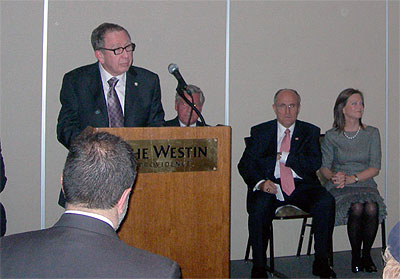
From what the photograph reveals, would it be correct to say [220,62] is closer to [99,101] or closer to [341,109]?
[341,109]

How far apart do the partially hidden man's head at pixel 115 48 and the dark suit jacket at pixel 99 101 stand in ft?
0.24

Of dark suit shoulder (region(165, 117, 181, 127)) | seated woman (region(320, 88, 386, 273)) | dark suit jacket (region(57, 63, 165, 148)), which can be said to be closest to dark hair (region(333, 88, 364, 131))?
seated woman (region(320, 88, 386, 273))

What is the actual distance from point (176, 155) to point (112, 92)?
781 mm

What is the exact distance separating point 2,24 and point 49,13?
357 mm

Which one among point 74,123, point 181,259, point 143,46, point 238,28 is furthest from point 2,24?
point 181,259

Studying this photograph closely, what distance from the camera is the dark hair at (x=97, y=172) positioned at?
1.29 metres

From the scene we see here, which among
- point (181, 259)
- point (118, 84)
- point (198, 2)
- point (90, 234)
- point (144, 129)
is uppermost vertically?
point (198, 2)

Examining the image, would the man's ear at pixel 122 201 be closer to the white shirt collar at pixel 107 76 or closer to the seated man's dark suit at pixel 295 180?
the white shirt collar at pixel 107 76

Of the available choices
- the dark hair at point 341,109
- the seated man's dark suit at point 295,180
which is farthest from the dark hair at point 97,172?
the dark hair at point 341,109

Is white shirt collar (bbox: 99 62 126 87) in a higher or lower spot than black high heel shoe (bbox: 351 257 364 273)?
higher

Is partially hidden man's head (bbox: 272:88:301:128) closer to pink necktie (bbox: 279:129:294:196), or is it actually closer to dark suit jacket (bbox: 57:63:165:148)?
pink necktie (bbox: 279:129:294:196)

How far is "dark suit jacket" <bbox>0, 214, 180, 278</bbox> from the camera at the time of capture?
109 centimetres

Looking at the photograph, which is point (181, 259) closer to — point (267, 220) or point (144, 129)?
point (144, 129)

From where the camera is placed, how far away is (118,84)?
10.6 ft
